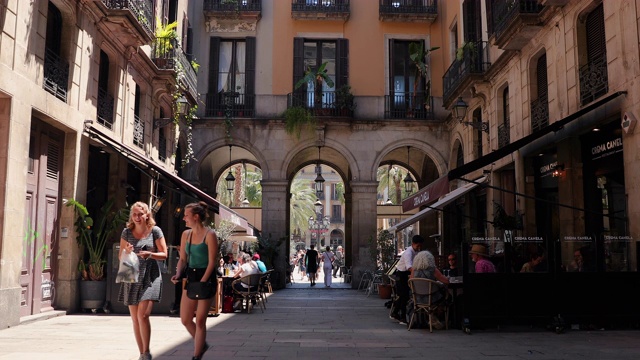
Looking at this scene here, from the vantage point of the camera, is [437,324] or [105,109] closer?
[437,324]

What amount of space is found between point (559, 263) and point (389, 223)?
2043 inches

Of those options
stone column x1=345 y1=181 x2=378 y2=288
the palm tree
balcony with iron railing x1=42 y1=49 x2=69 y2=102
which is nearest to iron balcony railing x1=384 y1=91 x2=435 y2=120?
stone column x1=345 y1=181 x2=378 y2=288

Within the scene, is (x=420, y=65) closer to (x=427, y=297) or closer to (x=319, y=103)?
(x=319, y=103)

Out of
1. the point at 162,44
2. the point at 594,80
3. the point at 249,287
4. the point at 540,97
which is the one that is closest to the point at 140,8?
the point at 162,44

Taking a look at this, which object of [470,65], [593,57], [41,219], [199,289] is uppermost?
[470,65]

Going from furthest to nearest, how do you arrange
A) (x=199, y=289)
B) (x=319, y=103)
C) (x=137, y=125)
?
1. (x=319, y=103)
2. (x=137, y=125)
3. (x=199, y=289)

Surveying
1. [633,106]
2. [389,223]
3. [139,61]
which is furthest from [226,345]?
[389,223]

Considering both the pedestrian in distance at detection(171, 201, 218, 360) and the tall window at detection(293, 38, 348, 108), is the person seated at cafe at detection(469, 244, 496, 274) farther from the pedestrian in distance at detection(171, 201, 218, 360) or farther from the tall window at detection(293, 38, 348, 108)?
the tall window at detection(293, 38, 348, 108)

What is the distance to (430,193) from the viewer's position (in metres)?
12.6

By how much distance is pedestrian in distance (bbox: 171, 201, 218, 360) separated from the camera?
576 cm

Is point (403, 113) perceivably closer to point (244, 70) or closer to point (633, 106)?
point (244, 70)

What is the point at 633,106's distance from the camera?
378 inches

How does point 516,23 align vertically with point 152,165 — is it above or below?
above

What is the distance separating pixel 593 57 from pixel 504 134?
4664 millimetres
